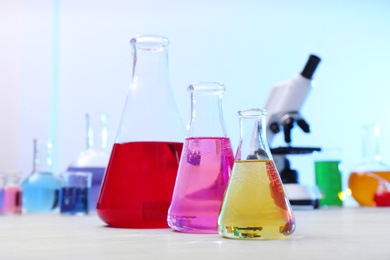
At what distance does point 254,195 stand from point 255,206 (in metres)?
0.02

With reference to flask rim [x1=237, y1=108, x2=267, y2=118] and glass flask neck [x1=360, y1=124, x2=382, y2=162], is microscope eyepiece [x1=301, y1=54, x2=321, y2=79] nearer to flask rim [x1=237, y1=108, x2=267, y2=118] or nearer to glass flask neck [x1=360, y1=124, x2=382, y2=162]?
glass flask neck [x1=360, y1=124, x2=382, y2=162]

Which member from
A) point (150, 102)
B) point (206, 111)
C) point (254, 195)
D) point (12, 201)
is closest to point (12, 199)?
point (12, 201)

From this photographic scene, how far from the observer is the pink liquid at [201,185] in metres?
0.66

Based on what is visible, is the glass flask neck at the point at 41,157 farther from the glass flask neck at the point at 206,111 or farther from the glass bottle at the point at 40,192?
the glass flask neck at the point at 206,111

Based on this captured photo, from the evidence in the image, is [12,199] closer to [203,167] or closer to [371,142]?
[203,167]

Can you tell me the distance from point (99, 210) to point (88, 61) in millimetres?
1585

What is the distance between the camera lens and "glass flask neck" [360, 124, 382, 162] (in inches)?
67.6

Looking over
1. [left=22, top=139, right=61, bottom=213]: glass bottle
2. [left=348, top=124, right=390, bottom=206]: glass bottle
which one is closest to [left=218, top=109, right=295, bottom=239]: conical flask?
[left=22, top=139, right=61, bottom=213]: glass bottle

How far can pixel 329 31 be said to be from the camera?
225cm

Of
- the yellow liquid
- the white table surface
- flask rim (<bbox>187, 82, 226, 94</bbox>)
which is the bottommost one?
the white table surface

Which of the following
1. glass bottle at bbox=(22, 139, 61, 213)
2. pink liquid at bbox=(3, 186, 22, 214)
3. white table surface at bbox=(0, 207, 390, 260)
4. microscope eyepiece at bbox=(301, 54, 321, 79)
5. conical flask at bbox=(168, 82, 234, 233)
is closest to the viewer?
white table surface at bbox=(0, 207, 390, 260)

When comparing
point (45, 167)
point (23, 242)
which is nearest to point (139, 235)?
point (23, 242)

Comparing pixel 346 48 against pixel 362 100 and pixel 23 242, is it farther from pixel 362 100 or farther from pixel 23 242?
pixel 23 242

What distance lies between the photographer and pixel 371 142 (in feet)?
5.70
